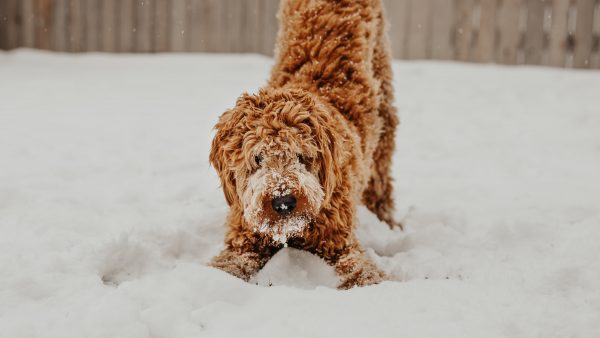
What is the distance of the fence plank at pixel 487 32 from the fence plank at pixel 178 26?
477 centimetres

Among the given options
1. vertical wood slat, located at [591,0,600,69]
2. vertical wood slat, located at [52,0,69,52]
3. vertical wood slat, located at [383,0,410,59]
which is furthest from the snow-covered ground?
vertical wood slat, located at [52,0,69,52]

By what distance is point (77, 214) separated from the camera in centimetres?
389

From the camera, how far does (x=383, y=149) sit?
14.6 ft

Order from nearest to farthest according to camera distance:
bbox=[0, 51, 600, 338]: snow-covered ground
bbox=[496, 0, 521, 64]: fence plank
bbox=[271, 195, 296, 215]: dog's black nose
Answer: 1. bbox=[0, 51, 600, 338]: snow-covered ground
2. bbox=[271, 195, 296, 215]: dog's black nose
3. bbox=[496, 0, 521, 64]: fence plank

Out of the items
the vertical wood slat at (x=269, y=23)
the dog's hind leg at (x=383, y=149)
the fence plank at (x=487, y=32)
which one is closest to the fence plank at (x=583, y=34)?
the fence plank at (x=487, y=32)

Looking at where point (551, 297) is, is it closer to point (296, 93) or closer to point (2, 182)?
point (296, 93)

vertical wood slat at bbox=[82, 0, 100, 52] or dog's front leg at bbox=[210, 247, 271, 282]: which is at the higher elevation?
vertical wood slat at bbox=[82, 0, 100, 52]

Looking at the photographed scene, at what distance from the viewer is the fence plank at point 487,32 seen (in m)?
9.10

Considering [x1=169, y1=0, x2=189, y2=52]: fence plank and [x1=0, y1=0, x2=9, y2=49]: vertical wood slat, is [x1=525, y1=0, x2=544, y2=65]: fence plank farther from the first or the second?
[x1=0, y1=0, x2=9, y2=49]: vertical wood slat

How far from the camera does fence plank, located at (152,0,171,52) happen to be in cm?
979

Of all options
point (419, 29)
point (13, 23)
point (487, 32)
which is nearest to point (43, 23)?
point (13, 23)

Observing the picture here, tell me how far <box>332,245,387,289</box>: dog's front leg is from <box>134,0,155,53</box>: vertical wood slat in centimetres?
753

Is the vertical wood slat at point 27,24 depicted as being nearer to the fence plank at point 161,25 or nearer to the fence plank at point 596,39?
the fence plank at point 161,25

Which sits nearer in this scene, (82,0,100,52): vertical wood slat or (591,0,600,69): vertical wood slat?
(591,0,600,69): vertical wood slat
